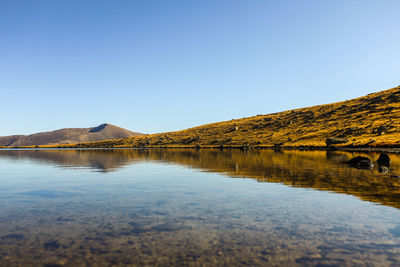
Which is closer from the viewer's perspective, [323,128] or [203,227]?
[203,227]

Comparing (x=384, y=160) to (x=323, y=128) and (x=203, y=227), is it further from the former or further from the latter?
(x=323, y=128)

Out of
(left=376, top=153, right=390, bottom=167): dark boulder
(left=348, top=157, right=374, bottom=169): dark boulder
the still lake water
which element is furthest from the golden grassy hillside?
the still lake water

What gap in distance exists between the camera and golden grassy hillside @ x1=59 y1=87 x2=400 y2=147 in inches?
4090

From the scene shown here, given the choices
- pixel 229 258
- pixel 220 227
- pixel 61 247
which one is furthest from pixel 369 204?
pixel 61 247

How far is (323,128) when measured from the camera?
451ft

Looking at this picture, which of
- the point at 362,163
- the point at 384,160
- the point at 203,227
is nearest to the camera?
the point at 203,227

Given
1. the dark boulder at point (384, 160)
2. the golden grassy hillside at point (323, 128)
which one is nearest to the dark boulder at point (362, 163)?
the dark boulder at point (384, 160)

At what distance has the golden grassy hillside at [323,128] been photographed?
104m

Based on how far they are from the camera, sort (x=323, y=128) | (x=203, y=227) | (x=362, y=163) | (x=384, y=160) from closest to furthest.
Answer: (x=203, y=227)
(x=362, y=163)
(x=384, y=160)
(x=323, y=128)

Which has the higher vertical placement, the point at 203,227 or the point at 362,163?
the point at 362,163

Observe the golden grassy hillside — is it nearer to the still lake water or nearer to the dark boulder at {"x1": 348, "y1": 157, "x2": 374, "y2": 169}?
the dark boulder at {"x1": 348, "y1": 157, "x2": 374, "y2": 169}

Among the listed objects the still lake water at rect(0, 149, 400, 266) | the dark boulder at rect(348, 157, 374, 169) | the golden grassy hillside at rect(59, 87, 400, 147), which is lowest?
the still lake water at rect(0, 149, 400, 266)

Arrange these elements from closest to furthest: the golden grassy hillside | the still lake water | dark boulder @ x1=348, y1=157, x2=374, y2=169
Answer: the still lake water < dark boulder @ x1=348, y1=157, x2=374, y2=169 < the golden grassy hillside

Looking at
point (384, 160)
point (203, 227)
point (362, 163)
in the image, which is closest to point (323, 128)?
point (384, 160)
